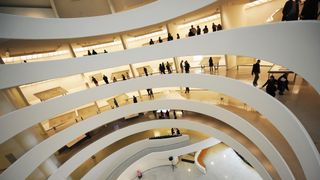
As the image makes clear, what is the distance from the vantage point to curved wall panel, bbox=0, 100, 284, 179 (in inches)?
395

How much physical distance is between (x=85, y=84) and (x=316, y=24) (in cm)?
1672

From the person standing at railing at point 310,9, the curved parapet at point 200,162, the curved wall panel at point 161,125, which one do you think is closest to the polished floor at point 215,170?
the curved parapet at point 200,162

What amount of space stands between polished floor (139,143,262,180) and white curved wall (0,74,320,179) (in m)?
11.0

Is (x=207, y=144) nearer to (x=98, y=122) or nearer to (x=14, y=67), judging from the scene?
(x=98, y=122)

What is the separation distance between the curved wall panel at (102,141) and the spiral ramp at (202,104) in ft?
0.17

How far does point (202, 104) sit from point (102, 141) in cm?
960

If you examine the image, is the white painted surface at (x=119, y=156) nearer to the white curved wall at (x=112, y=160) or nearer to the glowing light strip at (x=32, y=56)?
the white curved wall at (x=112, y=160)

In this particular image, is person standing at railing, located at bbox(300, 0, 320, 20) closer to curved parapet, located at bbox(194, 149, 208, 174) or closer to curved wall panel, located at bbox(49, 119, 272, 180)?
curved wall panel, located at bbox(49, 119, 272, 180)

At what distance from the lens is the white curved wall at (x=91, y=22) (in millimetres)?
9375

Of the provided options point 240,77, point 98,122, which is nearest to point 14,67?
point 98,122

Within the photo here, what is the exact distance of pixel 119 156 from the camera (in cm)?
1869

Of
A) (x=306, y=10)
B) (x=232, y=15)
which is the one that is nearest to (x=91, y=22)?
(x=232, y=15)

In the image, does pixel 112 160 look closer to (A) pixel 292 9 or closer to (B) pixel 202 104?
(B) pixel 202 104

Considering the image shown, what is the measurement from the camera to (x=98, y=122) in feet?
51.7
